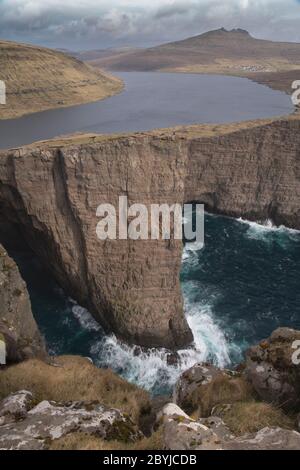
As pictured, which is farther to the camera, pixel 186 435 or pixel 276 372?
pixel 276 372

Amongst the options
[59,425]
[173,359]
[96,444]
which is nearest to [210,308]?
[173,359]

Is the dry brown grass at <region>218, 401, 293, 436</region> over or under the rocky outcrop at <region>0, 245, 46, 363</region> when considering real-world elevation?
over

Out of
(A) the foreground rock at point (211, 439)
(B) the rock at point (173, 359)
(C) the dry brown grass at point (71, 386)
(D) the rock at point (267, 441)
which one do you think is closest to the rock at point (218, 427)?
(A) the foreground rock at point (211, 439)

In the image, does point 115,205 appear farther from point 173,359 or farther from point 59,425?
point 59,425

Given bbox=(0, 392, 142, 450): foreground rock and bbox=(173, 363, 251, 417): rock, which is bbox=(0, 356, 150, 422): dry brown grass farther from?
bbox=(0, 392, 142, 450): foreground rock

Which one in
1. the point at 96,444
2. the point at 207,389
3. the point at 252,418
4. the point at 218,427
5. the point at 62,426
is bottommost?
the point at 207,389

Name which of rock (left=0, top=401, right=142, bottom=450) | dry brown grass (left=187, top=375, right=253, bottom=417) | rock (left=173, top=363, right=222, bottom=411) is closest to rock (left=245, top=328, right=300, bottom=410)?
dry brown grass (left=187, top=375, right=253, bottom=417)
